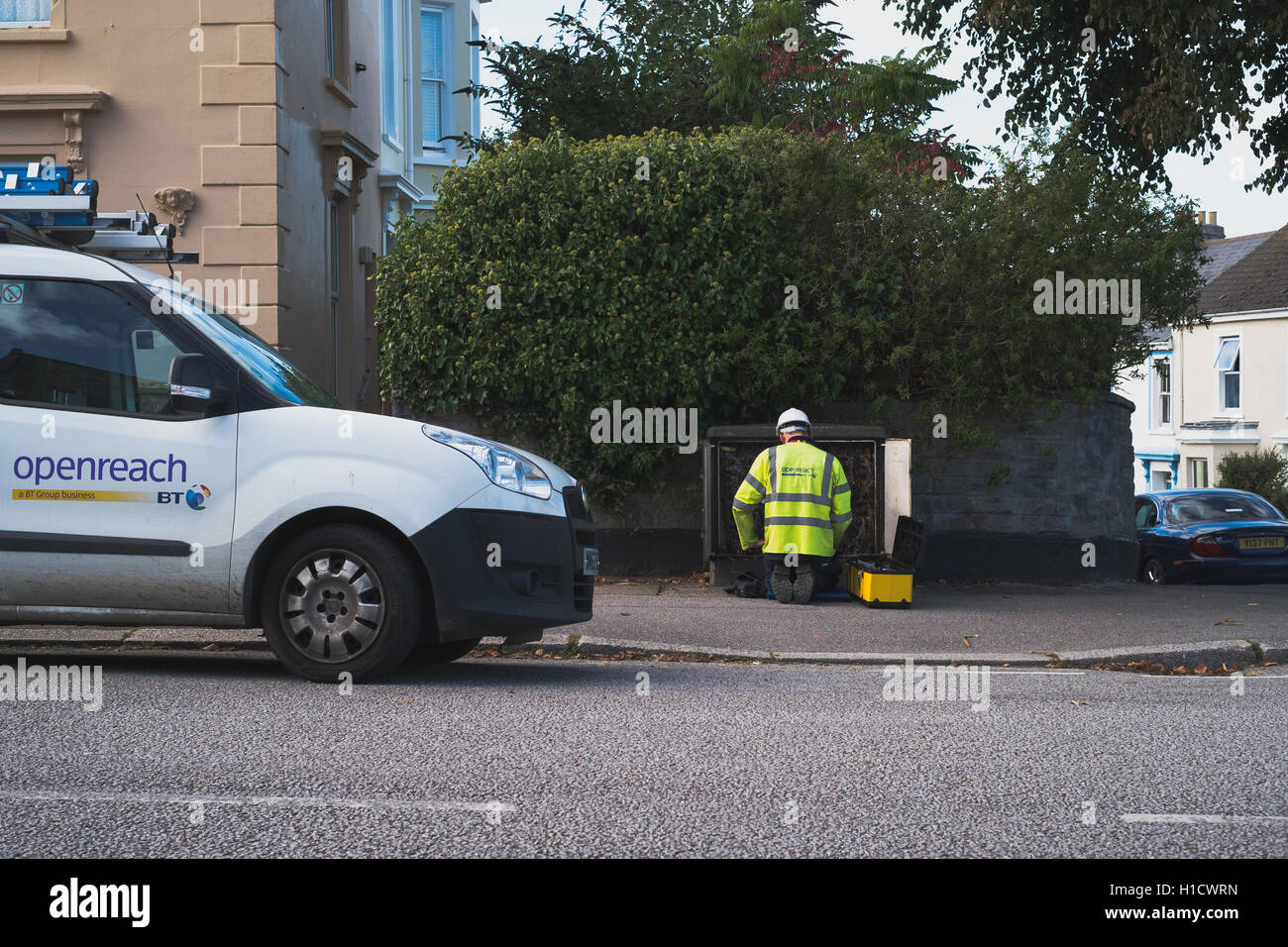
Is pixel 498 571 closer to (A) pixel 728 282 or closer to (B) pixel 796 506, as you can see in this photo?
(B) pixel 796 506

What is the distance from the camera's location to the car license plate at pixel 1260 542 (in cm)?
1895

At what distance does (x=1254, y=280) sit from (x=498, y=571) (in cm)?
3999

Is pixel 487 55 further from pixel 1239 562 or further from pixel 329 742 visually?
pixel 329 742

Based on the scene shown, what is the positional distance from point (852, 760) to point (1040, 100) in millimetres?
13479

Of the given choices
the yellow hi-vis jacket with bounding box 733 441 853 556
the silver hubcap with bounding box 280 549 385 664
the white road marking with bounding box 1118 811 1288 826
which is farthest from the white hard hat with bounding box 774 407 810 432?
the white road marking with bounding box 1118 811 1288 826

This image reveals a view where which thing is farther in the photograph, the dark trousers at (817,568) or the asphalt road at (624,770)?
the dark trousers at (817,568)

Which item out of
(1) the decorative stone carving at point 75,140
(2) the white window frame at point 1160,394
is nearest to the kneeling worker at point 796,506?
A: (1) the decorative stone carving at point 75,140

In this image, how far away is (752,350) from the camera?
1235cm

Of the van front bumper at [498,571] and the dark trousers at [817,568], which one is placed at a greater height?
the van front bumper at [498,571]

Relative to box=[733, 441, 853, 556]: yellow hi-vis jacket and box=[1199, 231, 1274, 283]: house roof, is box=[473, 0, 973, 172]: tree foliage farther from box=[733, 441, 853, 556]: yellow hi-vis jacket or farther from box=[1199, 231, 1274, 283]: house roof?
box=[1199, 231, 1274, 283]: house roof

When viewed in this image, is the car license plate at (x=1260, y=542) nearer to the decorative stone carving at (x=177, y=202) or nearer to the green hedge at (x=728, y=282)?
the green hedge at (x=728, y=282)

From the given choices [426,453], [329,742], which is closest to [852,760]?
[329,742]

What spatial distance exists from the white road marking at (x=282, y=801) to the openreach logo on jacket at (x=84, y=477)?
240 cm

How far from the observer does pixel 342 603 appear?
6.96 m
